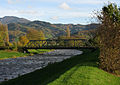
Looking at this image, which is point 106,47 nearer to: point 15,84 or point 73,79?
point 73,79

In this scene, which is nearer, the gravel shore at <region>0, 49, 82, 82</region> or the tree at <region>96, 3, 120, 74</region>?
the tree at <region>96, 3, 120, 74</region>

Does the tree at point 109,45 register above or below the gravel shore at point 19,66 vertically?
above

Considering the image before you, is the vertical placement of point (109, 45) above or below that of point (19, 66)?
above

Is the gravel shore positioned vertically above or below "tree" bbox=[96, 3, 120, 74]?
below

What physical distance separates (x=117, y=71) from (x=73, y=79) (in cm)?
924

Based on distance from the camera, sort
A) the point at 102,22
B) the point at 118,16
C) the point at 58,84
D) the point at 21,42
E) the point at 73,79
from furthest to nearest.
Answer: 1. the point at 21,42
2. the point at 118,16
3. the point at 102,22
4. the point at 73,79
5. the point at 58,84

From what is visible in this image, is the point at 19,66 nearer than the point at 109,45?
No

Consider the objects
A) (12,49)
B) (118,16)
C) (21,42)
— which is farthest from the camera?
(21,42)

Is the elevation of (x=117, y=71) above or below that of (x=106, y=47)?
below

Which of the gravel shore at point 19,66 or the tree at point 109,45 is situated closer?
the tree at point 109,45

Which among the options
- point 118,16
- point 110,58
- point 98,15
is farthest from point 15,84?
point 118,16

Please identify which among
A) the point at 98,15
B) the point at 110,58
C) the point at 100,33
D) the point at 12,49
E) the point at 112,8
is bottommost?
the point at 12,49

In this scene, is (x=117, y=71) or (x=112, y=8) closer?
(x=117, y=71)

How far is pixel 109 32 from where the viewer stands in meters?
22.7
